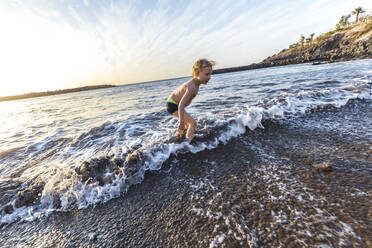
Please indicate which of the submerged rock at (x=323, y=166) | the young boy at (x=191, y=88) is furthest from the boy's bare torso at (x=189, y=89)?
the submerged rock at (x=323, y=166)

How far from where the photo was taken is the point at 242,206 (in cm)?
175

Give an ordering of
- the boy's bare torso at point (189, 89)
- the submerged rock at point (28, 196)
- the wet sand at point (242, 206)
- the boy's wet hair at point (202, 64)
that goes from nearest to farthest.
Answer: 1. the wet sand at point (242, 206)
2. the submerged rock at point (28, 196)
3. the boy's wet hair at point (202, 64)
4. the boy's bare torso at point (189, 89)

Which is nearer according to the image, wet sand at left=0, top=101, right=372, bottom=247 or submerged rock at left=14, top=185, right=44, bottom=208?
wet sand at left=0, top=101, right=372, bottom=247

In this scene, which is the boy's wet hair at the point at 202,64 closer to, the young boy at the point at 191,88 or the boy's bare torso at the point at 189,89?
the young boy at the point at 191,88

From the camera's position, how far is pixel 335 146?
2596mm

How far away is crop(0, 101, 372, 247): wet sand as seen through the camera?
4.64 feet

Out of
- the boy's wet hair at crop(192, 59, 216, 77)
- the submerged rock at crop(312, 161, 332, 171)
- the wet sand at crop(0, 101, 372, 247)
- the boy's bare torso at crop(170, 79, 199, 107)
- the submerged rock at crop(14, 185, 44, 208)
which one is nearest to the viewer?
the wet sand at crop(0, 101, 372, 247)

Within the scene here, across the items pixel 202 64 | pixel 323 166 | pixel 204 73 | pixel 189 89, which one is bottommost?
pixel 323 166

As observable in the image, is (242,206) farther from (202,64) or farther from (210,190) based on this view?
(202,64)

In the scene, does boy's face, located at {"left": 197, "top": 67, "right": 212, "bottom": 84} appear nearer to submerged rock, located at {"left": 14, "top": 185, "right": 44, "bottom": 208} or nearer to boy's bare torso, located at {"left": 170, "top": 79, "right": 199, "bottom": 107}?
boy's bare torso, located at {"left": 170, "top": 79, "right": 199, "bottom": 107}

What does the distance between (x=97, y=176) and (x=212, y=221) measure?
2247 mm

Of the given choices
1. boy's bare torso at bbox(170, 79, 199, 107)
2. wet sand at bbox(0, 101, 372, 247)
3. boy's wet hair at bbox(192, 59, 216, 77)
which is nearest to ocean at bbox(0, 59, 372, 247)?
wet sand at bbox(0, 101, 372, 247)

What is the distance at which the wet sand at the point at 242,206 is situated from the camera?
1.41 metres

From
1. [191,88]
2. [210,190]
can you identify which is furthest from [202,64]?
[210,190]
